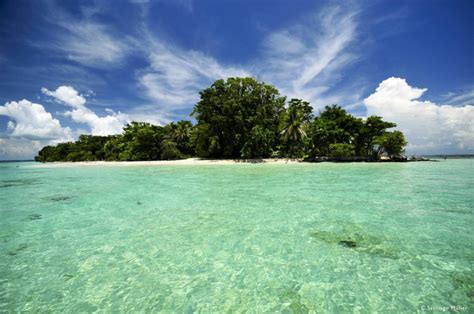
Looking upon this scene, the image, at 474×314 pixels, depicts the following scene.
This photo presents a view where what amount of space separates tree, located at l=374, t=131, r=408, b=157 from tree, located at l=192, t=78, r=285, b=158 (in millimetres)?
17458

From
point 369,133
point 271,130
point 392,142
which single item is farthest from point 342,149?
point 271,130

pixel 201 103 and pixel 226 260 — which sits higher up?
pixel 201 103

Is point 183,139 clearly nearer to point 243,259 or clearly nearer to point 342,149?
point 342,149

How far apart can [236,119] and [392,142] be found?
26.7 metres

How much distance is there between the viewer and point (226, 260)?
4.17 m

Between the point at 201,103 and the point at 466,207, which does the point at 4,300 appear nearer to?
the point at 466,207

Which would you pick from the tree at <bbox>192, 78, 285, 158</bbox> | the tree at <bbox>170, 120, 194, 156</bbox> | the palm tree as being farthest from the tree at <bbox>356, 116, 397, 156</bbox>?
the palm tree

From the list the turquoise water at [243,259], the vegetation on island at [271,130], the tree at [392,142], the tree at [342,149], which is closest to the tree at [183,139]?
the vegetation on island at [271,130]

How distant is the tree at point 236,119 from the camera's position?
3653cm

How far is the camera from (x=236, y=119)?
35750mm

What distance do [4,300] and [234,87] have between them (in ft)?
123

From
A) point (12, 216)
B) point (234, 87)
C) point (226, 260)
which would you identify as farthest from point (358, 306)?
point (234, 87)

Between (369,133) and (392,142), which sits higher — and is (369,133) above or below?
above

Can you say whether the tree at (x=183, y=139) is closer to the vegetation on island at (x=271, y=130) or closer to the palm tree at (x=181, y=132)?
the palm tree at (x=181, y=132)
